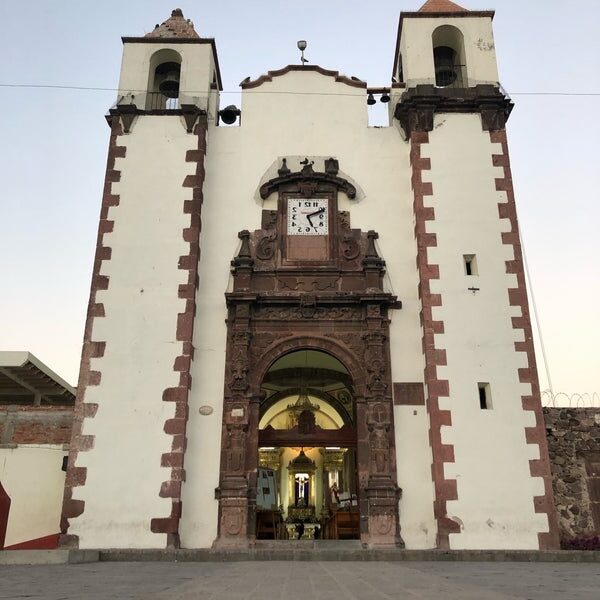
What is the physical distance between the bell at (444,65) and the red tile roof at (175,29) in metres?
6.37

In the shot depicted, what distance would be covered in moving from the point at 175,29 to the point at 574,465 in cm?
1430

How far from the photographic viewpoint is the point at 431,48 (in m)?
16.7

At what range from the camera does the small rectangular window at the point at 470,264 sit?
14242mm

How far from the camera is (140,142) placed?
51.5ft

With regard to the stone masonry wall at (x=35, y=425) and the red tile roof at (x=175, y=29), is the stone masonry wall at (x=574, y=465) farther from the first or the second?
the red tile roof at (x=175, y=29)

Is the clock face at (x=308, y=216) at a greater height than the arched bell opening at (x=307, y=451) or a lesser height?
greater

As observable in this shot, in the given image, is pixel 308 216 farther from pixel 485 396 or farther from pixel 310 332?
pixel 485 396

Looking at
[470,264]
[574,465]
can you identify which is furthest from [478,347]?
[574,465]

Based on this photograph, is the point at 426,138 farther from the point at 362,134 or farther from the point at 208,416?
the point at 208,416

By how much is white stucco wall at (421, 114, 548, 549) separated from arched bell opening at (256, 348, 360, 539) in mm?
2591

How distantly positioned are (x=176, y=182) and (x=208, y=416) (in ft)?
17.9

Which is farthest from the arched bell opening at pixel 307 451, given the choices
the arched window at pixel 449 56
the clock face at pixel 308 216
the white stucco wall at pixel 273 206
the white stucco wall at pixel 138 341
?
the arched window at pixel 449 56

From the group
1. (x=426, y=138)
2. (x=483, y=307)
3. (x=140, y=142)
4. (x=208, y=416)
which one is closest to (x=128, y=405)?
(x=208, y=416)

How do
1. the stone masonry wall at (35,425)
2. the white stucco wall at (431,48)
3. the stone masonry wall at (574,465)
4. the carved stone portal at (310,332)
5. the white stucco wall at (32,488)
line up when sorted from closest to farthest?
the carved stone portal at (310,332) < the stone masonry wall at (574,465) < the white stucco wall at (32,488) < the stone masonry wall at (35,425) < the white stucco wall at (431,48)
